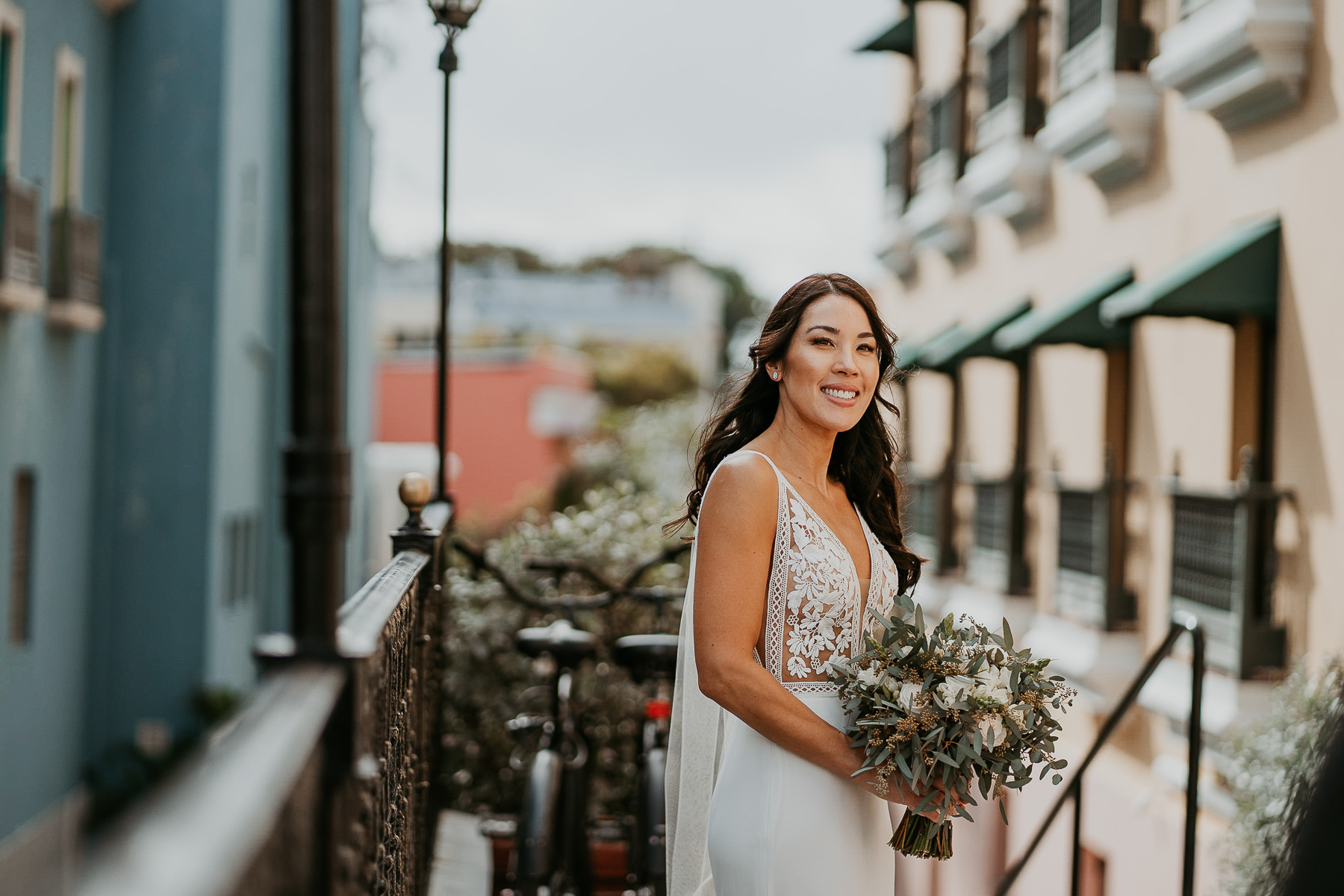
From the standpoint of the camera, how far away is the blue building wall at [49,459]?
11633mm

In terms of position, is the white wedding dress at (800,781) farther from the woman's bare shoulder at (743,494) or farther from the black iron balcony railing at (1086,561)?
the black iron balcony railing at (1086,561)

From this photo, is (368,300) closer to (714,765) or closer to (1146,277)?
(1146,277)

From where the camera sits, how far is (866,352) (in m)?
2.92

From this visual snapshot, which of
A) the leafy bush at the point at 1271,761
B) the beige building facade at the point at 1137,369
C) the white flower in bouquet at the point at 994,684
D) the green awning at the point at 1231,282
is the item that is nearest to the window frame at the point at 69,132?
the beige building facade at the point at 1137,369

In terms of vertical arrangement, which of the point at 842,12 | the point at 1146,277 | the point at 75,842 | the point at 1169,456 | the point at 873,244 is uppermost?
the point at 842,12

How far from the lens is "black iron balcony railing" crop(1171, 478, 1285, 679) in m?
6.79

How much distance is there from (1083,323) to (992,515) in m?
3.37

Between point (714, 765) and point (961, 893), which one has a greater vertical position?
point (714, 765)

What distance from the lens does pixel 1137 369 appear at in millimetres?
9328

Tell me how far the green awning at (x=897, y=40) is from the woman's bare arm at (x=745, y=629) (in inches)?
569

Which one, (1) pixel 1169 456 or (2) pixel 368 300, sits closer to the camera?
(1) pixel 1169 456

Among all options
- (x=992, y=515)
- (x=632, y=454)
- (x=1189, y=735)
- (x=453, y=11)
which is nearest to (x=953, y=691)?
(x=1189, y=735)

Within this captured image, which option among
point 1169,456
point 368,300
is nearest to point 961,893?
point 1169,456

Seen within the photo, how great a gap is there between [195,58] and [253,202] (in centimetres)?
234
